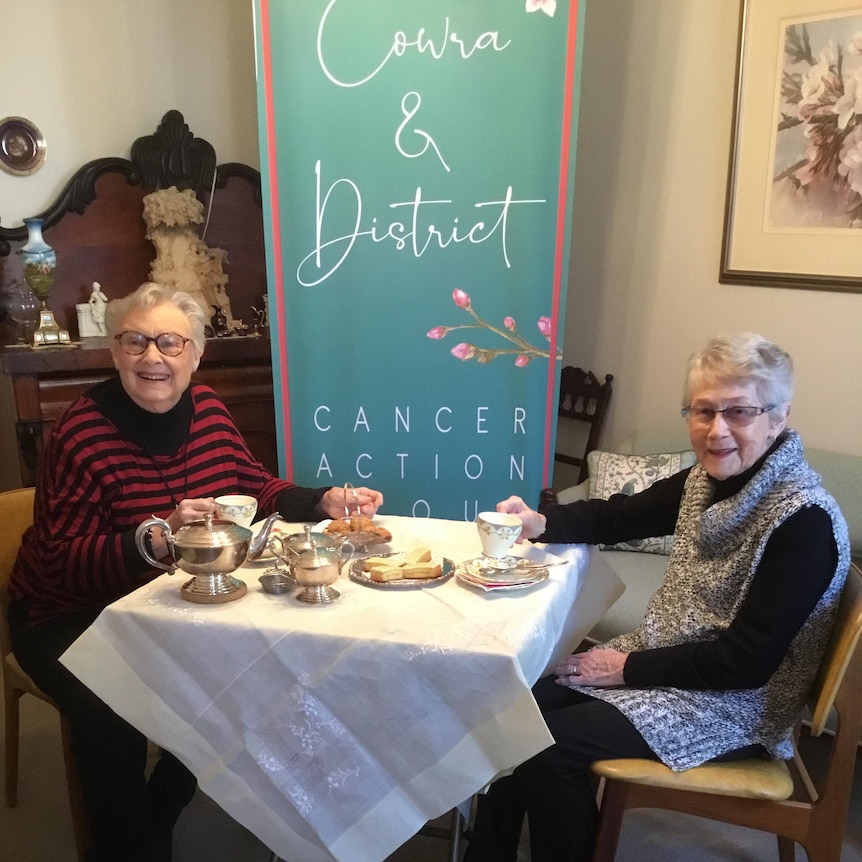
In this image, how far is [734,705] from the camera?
1.46 metres

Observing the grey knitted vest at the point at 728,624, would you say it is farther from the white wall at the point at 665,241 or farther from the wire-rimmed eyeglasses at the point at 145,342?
the white wall at the point at 665,241

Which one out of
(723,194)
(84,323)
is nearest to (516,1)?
(723,194)

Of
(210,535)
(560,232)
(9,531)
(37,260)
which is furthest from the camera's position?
(37,260)

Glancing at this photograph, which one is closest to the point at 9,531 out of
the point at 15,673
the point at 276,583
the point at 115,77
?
the point at 15,673

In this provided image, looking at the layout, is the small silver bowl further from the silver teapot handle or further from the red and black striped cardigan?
the red and black striped cardigan

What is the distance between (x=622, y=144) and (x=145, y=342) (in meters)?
2.07

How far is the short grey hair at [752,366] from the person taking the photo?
1.48m

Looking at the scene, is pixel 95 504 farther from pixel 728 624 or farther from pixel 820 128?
pixel 820 128

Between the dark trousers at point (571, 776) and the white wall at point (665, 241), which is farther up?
the white wall at point (665, 241)

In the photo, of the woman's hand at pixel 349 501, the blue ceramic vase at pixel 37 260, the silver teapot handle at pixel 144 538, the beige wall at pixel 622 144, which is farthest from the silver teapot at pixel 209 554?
the beige wall at pixel 622 144

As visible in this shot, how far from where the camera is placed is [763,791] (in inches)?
55.4

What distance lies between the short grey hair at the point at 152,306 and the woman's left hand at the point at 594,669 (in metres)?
1.11

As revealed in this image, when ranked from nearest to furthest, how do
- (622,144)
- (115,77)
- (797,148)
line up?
(797,148) → (622,144) → (115,77)

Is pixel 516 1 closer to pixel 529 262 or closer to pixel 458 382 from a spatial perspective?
pixel 529 262
